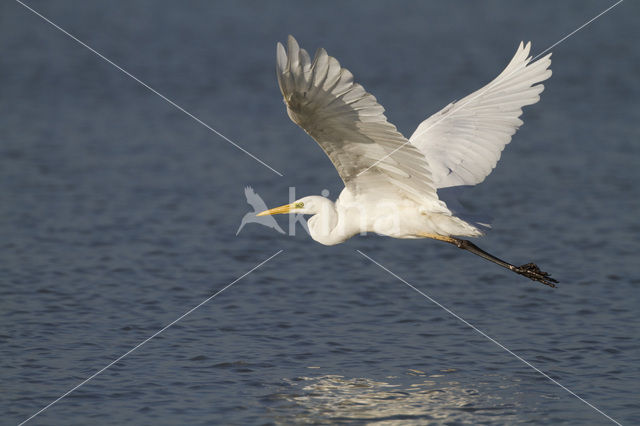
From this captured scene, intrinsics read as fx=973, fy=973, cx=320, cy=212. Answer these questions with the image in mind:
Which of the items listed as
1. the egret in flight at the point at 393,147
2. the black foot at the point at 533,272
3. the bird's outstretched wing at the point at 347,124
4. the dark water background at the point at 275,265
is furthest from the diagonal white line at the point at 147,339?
the black foot at the point at 533,272

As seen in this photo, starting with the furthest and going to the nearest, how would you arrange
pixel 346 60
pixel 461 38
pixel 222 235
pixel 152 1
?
pixel 152 1
pixel 461 38
pixel 346 60
pixel 222 235

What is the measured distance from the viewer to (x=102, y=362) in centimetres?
801

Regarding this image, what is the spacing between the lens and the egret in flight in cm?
632

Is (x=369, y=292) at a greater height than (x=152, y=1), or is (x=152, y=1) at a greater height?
(x=152, y=1)

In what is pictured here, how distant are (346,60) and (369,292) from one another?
42.8 feet

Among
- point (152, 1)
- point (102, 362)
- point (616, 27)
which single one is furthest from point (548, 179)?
point (152, 1)

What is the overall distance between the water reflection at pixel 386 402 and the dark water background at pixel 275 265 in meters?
0.02

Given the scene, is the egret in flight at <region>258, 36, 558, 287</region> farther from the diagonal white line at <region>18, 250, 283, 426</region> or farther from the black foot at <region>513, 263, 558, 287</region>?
the diagonal white line at <region>18, 250, 283, 426</region>

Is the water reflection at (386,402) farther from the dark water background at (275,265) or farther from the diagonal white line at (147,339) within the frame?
the diagonal white line at (147,339)

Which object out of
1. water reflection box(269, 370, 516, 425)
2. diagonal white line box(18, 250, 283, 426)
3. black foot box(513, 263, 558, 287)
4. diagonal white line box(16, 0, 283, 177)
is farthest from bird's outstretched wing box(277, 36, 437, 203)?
diagonal white line box(16, 0, 283, 177)

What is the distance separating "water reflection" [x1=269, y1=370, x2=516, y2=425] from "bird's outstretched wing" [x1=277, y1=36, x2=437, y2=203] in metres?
1.56

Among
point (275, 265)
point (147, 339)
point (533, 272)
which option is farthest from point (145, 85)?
point (533, 272)

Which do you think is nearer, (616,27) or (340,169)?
(340,169)

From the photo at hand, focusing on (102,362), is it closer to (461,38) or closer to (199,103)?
(199,103)
